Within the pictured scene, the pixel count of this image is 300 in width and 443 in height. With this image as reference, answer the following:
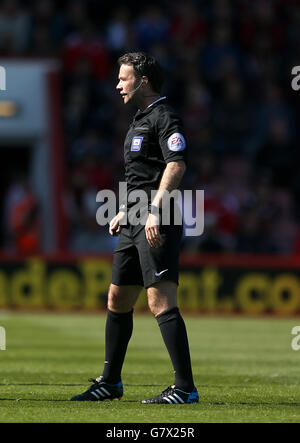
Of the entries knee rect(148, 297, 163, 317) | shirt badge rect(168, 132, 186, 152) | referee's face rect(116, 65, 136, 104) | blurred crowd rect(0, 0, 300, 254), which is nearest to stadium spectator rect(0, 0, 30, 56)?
blurred crowd rect(0, 0, 300, 254)

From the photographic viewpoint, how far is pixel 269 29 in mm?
20469

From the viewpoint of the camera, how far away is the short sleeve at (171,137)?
20.7 ft

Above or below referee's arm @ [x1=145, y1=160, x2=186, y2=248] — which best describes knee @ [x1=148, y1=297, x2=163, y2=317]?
below

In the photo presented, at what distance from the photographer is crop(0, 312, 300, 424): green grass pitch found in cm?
606

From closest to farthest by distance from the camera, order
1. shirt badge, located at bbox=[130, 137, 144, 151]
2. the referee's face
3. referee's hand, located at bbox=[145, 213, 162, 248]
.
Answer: referee's hand, located at bbox=[145, 213, 162, 248] < shirt badge, located at bbox=[130, 137, 144, 151] < the referee's face

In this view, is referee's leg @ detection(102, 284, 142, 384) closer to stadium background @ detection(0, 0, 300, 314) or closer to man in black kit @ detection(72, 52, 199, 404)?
man in black kit @ detection(72, 52, 199, 404)

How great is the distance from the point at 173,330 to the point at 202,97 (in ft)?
42.4

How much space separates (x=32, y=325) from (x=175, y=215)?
25.1 feet

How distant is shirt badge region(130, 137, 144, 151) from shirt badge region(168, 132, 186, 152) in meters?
0.27

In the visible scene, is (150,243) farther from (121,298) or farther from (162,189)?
(121,298)

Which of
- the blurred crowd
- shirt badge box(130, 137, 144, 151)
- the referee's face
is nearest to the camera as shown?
shirt badge box(130, 137, 144, 151)

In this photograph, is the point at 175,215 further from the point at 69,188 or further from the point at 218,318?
the point at 69,188

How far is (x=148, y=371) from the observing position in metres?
8.70
